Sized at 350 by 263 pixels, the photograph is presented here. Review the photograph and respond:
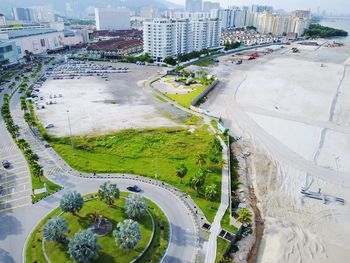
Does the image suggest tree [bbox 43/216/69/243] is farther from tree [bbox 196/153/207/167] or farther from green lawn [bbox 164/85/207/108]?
green lawn [bbox 164/85/207/108]

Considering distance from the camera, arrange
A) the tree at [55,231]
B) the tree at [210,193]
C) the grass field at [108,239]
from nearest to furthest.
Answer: the grass field at [108,239], the tree at [55,231], the tree at [210,193]

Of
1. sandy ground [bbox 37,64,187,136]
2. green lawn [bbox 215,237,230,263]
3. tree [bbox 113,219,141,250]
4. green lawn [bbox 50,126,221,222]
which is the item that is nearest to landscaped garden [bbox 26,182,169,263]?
tree [bbox 113,219,141,250]

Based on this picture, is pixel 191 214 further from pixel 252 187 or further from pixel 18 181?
pixel 18 181

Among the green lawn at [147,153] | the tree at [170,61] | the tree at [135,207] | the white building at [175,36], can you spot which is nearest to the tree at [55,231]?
the tree at [135,207]

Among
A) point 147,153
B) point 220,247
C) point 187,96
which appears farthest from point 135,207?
point 187,96

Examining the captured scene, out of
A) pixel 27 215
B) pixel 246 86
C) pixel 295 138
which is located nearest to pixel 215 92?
pixel 246 86

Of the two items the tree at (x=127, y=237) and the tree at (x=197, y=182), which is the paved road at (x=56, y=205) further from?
the tree at (x=127, y=237)
